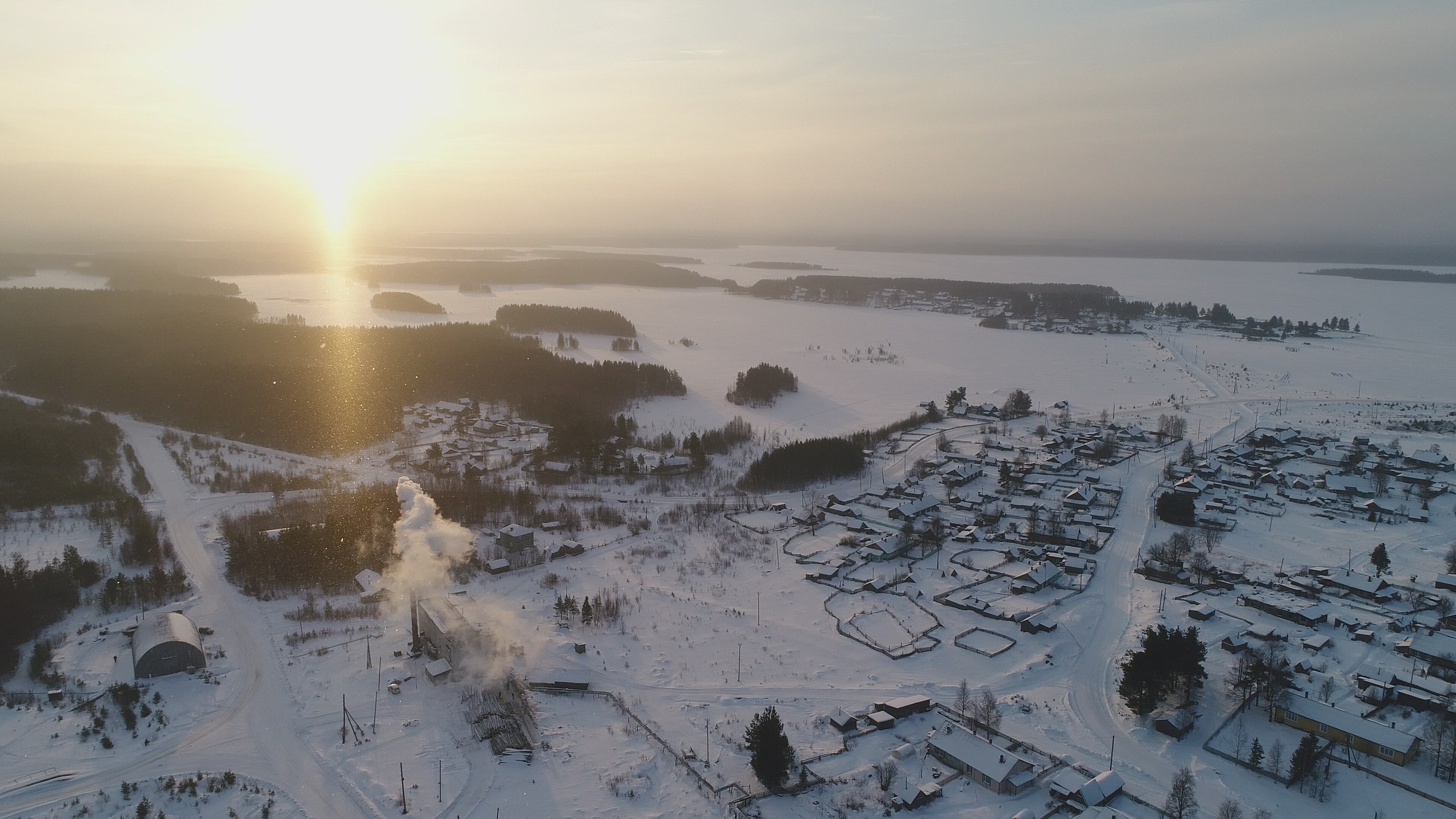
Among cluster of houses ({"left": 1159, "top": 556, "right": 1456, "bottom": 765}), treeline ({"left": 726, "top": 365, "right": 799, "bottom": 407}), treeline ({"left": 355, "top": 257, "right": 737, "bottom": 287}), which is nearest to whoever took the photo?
cluster of houses ({"left": 1159, "top": 556, "right": 1456, "bottom": 765})

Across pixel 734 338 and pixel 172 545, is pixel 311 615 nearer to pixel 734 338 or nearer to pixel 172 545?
pixel 172 545

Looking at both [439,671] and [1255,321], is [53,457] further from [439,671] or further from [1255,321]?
[1255,321]

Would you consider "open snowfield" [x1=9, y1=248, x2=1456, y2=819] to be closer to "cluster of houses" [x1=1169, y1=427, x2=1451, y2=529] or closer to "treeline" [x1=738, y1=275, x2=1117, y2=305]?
"cluster of houses" [x1=1169, y1=427, x2=1451, y2=529]

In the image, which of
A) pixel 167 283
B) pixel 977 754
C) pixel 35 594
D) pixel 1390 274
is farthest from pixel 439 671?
pixel 1390 274

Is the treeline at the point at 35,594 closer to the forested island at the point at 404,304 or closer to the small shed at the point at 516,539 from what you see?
the small shed at the point at 516,539

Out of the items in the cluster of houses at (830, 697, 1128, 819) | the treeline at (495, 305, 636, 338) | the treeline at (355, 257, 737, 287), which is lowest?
the cluster of houses at (830, 697, 1128, 819)

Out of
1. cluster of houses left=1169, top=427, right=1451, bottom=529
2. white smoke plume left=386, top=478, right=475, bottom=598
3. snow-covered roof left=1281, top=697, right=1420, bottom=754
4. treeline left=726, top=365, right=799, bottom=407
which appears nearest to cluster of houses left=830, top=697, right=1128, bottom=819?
snow-covered roof left=1281, top=697, right=1420, bottom=754
